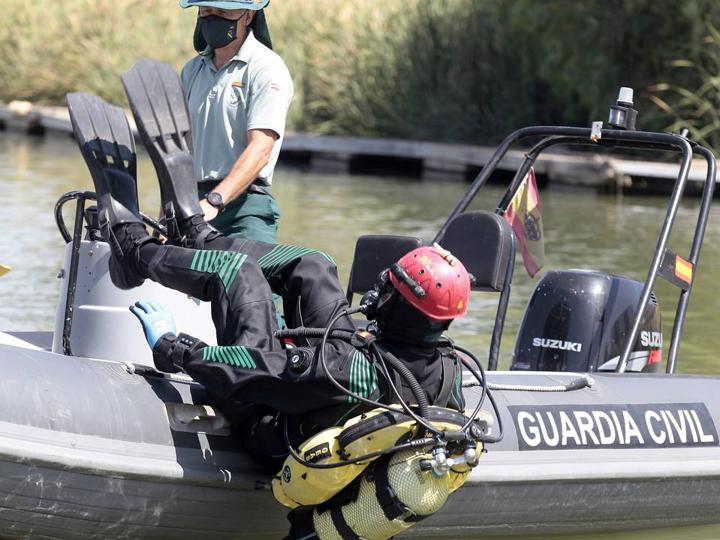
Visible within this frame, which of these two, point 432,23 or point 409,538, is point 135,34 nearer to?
point 432,23

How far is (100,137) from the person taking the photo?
497cm

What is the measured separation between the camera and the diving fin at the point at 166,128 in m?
4.84

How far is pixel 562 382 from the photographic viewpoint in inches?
201

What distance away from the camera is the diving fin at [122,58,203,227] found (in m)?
4.84

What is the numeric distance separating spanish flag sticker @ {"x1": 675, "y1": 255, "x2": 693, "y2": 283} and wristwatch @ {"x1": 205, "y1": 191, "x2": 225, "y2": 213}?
171 centimetres

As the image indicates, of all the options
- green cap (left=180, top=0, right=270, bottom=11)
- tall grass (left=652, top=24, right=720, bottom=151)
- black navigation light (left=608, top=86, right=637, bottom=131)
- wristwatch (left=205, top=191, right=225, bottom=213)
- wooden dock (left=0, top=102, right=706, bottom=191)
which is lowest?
wooden dock (left=0, top=102, right=706, bottom=191)

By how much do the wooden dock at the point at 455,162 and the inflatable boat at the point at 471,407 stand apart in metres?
9.11

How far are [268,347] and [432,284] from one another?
563mm

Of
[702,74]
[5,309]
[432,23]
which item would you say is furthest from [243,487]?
[432,23]

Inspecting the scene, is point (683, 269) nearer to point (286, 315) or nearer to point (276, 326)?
point (286, 315)

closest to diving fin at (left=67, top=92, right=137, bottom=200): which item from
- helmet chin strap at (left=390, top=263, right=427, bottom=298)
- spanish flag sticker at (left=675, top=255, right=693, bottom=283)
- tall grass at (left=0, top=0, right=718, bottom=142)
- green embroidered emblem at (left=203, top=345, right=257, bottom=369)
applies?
green embroidered emblem at (left=203, top=345, right=257, bottom=369)

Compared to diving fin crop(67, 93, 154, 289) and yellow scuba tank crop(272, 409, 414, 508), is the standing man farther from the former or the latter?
yellow scuba tank crop(272, 409, 414, 508)

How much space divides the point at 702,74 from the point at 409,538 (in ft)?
39.7

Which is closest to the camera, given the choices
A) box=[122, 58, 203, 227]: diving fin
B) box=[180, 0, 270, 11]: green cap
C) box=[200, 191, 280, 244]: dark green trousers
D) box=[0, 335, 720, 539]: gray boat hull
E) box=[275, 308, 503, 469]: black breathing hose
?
box=[275, 308, 503, 469]: black breathing hose
